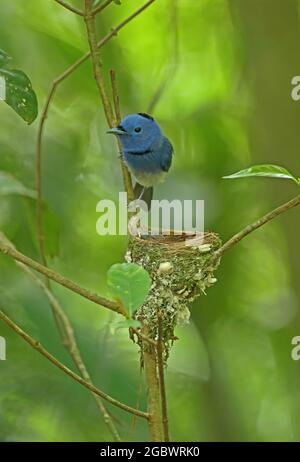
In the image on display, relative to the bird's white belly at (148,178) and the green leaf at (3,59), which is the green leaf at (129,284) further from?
the bird's white belly at (148,178)

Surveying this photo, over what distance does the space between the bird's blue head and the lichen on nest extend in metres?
0.46

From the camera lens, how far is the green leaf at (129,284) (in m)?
1.52

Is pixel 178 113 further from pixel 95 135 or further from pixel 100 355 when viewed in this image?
pixel 100 355

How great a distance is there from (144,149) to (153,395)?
1685 millimetres

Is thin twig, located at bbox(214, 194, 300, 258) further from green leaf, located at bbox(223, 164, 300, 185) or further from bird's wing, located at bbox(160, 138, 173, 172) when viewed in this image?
bird's wing, located at bbox(160, 138, 173, 172)

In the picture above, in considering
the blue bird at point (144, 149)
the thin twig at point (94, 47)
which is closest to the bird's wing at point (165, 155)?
the blue bird at point (144, 149)

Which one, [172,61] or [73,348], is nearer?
[73,348]

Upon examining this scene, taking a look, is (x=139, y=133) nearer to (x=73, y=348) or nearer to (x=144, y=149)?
(x=144, y=149)

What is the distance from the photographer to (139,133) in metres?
3.12

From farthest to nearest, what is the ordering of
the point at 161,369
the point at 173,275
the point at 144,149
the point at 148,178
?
1. the point at 148,178
2. the point at 144,149
3. the point at 173,275
4. the point at 161,369

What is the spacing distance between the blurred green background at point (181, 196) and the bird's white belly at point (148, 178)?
17.8 inches

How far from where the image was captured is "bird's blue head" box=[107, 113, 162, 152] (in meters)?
3.00

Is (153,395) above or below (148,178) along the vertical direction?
below

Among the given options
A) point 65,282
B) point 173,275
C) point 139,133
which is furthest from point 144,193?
point 65,282
